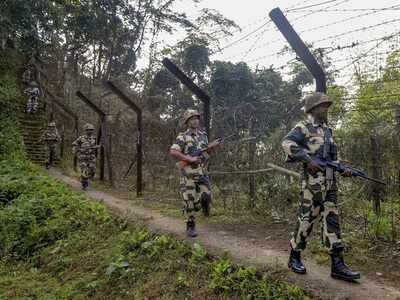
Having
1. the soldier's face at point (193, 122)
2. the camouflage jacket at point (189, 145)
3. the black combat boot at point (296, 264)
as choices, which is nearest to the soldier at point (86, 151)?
the camouflage jacket at point (189, 145)

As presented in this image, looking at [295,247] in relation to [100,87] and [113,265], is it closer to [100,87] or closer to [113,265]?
[113,265]

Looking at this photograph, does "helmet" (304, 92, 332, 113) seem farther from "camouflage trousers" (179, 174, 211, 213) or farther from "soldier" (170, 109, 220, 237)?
"camouflage trousers" (179, 174, 211, 213)

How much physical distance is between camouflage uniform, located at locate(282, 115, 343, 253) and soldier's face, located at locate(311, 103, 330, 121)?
0.06 meters

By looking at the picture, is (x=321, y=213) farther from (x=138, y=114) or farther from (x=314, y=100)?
(x=138, y=114)

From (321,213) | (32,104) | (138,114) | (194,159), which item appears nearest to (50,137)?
(32,104)

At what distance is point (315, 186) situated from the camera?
154 inches

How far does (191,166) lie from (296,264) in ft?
7.39

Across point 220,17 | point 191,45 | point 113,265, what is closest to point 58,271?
point 113,265

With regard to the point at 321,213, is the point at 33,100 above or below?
above

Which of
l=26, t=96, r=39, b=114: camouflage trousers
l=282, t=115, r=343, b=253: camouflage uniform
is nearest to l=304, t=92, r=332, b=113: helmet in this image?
l=282, t=115, r=343, b=253: camouflage uniform

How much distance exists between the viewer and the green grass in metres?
4.21

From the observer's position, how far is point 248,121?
7434 mm

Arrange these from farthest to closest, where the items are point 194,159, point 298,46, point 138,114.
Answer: point 138,114 < point 194,159 < point 298,46

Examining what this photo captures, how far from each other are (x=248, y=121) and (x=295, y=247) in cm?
371
